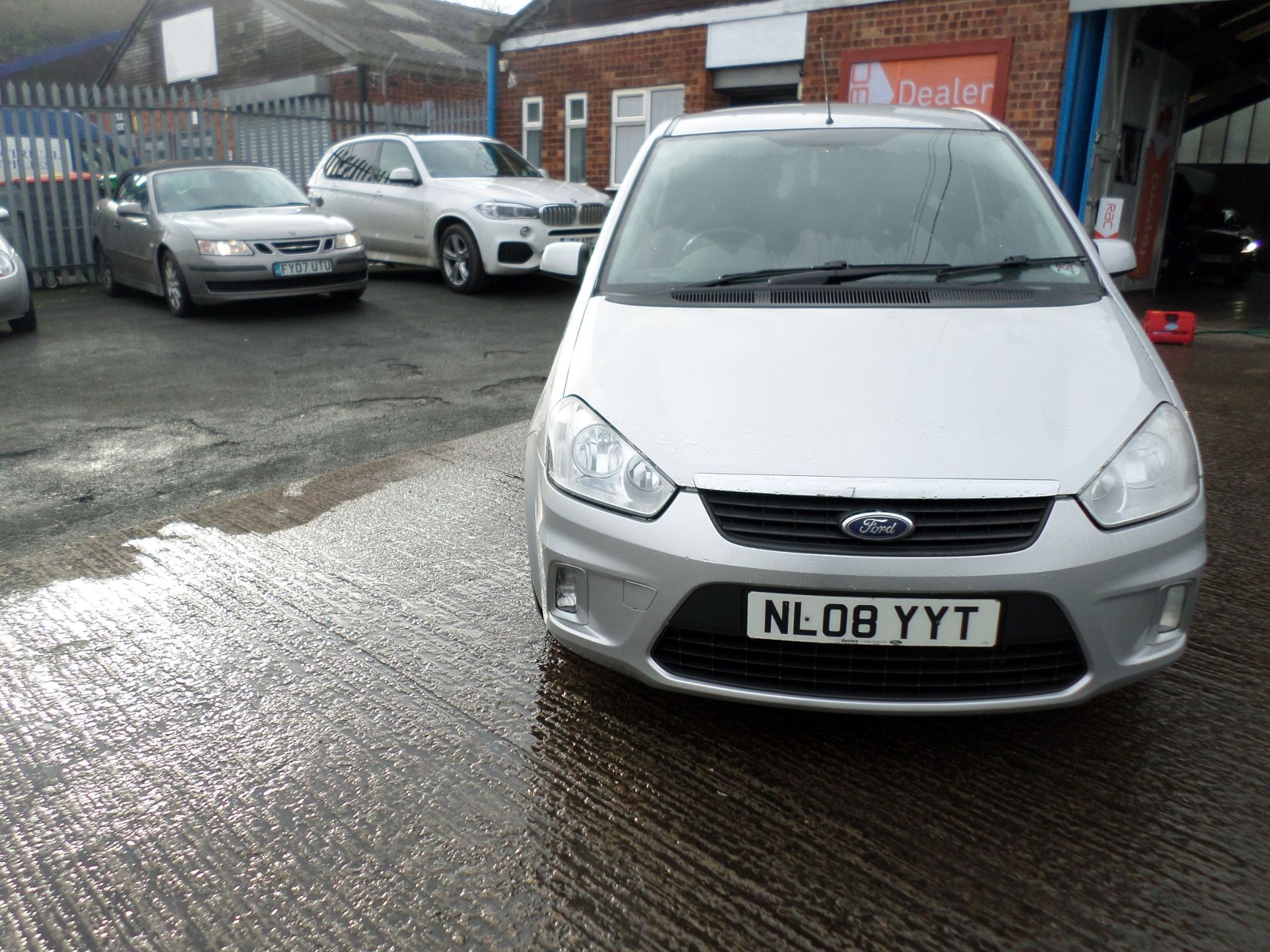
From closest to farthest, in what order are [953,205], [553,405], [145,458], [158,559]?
[553,405]
[953,205]
[158,559]
[145,458]

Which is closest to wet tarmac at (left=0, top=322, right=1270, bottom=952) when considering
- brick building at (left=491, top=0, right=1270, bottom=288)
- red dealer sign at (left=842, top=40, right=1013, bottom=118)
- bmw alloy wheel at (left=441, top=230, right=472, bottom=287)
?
bmw alloy wheel at (left=441, top=230, right=472, bottom=287)

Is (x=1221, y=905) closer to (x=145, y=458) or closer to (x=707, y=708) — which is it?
(x=707, y=708)

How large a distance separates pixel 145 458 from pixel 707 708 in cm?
374

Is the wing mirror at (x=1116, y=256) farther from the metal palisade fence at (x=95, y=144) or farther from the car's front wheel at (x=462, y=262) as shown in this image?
the metal palisade fence at (x=95, y=144)

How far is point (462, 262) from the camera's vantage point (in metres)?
11.1

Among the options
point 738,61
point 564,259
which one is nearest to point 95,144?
point 738,61

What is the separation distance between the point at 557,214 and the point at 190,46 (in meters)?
24.2

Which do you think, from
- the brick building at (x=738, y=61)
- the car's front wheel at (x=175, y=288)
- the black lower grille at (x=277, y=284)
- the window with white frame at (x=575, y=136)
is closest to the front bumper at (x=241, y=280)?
the black lower grille at (x=277, y=284)

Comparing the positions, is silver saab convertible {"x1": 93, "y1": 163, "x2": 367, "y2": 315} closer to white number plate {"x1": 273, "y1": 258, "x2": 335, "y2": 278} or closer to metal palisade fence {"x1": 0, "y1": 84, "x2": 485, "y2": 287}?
white number plate {"x1": 273, "y1": 258, "x2": 335, "y2": 278}

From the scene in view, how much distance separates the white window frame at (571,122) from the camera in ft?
53.3

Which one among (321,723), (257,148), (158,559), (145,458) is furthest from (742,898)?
(257,148)

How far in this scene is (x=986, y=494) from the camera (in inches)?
85.1

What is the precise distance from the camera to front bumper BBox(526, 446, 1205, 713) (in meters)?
2.14

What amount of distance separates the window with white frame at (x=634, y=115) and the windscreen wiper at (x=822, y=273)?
1261 centimetres
